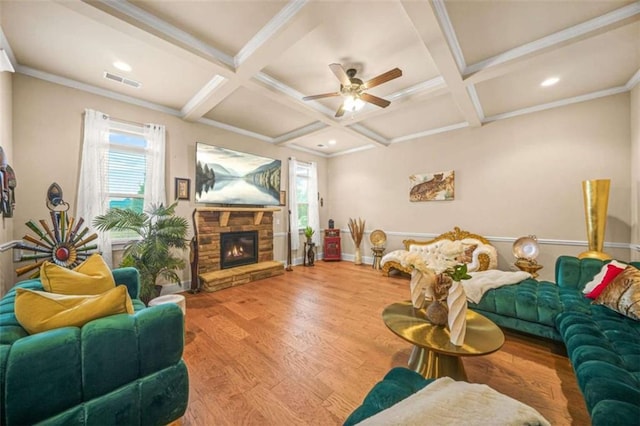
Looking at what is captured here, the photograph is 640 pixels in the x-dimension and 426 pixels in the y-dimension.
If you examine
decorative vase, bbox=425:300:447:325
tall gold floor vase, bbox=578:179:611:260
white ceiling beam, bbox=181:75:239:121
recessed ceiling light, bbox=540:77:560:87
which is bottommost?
decorative vase, bbox=425:300:447:325

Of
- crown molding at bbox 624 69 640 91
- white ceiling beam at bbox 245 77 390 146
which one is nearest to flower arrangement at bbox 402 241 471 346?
white ceiling beam at bbox 245 77 390 146

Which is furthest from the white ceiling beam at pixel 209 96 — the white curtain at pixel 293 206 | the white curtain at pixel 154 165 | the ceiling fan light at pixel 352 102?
the white curtain at pixel 293 206

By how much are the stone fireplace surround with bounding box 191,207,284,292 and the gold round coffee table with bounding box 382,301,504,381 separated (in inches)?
118

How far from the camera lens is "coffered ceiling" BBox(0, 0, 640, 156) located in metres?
1.89

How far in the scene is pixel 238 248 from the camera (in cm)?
457

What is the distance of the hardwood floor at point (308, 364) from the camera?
1503 mm

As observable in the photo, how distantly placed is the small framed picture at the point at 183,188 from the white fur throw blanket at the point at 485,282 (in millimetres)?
4221

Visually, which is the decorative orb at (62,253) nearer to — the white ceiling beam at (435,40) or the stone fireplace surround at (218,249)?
the stone fireplace surround at (218,249)

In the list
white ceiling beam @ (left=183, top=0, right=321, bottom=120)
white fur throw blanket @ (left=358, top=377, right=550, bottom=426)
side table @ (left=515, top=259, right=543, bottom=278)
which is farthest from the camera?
side table @ (left=515, top=259, right=543, bottom=278)

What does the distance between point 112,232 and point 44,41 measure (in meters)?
2.19

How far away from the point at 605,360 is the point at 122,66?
4.77m

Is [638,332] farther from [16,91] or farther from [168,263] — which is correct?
[16,91]

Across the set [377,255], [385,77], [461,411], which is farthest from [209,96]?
[377,255]

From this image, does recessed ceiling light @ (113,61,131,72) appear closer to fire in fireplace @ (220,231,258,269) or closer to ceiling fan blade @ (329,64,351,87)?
ceiling fan blade @ (329,64,351,87)
